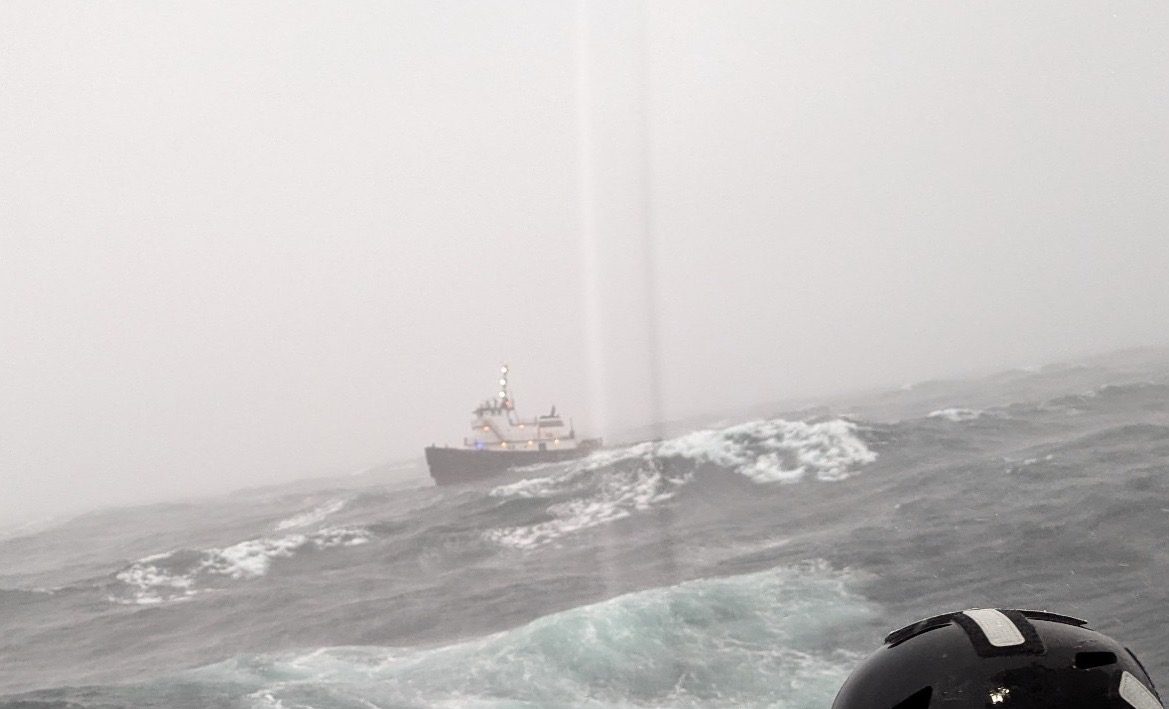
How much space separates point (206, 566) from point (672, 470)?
37.9 meters

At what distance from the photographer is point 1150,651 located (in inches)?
558

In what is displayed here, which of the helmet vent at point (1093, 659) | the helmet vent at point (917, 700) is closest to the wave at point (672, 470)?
the helmet vent at point (917, 700)

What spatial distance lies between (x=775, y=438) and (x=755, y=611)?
45.0 metres

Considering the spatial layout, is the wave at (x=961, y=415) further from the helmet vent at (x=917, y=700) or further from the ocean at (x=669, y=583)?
the helmet vent at (x=917, y=700)

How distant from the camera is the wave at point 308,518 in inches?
3337

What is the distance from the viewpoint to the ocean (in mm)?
18812

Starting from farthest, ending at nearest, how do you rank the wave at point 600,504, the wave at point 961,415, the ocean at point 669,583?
the wave at point 961,415
the wave at point 600,504
the ocean at point 669,583

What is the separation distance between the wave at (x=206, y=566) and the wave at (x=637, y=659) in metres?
30.5

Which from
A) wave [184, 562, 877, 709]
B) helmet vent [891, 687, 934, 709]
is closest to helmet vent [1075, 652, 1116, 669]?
helmet vent [891, 687, 934, 709]

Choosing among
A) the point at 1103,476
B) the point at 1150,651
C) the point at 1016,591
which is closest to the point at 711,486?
the point at 1103,476

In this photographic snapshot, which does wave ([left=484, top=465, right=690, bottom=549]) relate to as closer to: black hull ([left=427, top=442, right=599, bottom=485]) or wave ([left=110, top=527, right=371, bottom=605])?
wave ([left=110, top=527, right=371, bottom=605])

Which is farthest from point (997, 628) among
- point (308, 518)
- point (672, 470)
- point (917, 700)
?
point (308, 518)

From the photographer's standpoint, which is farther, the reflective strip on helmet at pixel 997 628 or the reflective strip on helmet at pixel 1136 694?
the reflective strip on helmet at pixel 997 628

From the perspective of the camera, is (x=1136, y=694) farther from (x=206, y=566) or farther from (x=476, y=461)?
(x=476, y=461)
